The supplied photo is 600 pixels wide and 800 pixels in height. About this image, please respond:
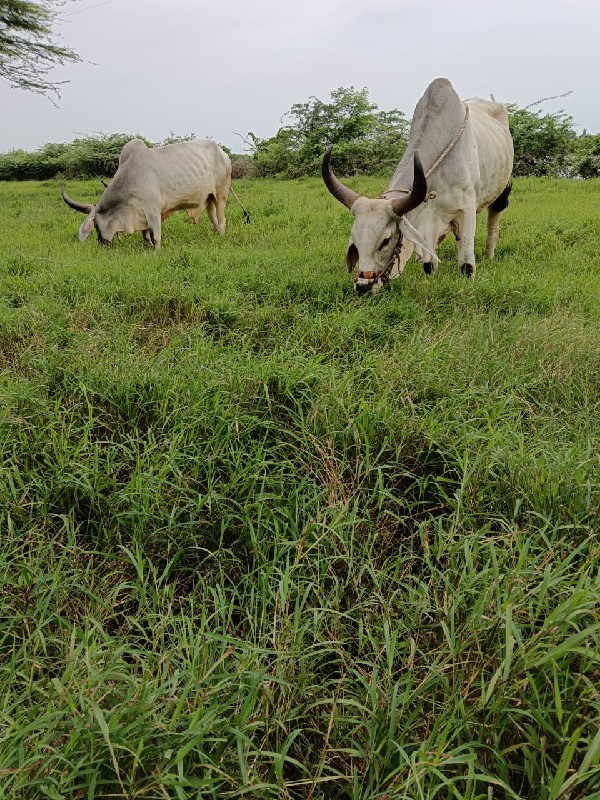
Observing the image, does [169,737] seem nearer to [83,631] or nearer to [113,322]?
[83,631]

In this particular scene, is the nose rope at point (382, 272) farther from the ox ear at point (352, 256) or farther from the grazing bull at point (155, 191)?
the grazing bull at point (155, 191)

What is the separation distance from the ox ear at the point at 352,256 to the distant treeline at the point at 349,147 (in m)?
9.79

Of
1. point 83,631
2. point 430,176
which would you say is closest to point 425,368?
point 83,631

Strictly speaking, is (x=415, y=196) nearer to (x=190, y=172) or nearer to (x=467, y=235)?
(x=467, y=235)

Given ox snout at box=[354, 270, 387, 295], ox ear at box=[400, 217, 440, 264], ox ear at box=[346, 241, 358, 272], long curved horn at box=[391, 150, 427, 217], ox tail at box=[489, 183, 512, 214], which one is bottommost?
ox snout at box=[354, 270, 387, 295]

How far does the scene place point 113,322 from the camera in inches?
145

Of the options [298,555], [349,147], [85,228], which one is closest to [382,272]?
[298,555]

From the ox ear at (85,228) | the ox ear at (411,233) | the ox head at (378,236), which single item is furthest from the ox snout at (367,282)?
the ox ear at (85,228)

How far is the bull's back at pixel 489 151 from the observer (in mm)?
5523

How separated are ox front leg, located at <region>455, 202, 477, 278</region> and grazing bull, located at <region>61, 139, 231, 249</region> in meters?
3.54

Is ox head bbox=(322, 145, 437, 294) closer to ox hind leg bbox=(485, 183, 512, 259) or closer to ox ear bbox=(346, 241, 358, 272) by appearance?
ox ear bbox=(346, 241, 358, 272)

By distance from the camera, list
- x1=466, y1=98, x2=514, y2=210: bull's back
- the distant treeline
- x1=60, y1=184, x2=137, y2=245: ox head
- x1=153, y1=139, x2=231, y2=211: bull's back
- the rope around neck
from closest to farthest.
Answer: the rope around neck → x1=466, y1=98, x2=514, y2=210: bull's back → x1=60, y1=184, x2=137, y2=245: ox head → x1=153, y1=139, x2=231, y2=211: bull's back → the distant treeline

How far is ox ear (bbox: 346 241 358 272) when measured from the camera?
423 cm

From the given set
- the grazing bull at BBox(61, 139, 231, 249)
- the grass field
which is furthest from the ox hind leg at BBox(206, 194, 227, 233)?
the grass field
